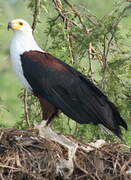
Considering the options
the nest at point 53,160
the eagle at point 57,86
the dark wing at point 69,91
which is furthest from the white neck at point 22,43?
the nest at point 53,160

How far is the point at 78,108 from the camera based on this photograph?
9.32m

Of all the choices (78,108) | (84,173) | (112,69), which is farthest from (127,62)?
(84,173)

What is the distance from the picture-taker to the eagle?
9234 millimetres

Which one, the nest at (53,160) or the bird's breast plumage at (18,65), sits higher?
the bird's breast plumage at (18,65)

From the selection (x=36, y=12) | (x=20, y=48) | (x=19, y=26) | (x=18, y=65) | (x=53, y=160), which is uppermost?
(x=36, y=12)

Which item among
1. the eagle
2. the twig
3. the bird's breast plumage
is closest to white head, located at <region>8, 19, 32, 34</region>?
the eagle

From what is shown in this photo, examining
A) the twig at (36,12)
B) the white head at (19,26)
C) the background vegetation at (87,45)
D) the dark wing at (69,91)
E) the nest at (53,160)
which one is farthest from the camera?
the twig at (36,12)

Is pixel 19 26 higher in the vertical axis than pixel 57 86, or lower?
higher

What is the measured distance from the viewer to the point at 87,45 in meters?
9.84

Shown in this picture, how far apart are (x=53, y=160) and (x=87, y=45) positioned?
5.60 ft

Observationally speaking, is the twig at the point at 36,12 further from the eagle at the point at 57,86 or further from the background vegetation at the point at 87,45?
the eagle at the point at 57,86

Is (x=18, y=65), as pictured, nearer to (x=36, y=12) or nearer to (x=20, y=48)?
(x=20, y=48)

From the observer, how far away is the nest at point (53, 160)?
8.65 m

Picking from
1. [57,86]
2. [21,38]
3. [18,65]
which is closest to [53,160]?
[57,86]
